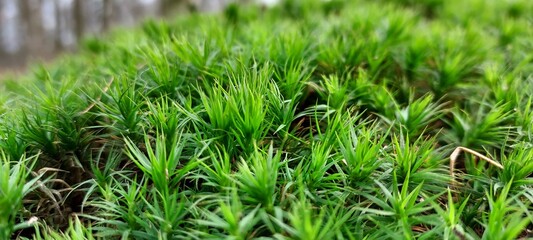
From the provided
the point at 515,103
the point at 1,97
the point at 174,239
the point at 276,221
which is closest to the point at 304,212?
the point at 276,221

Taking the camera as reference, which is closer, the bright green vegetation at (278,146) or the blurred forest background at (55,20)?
the bright green vegetation at (278,146)

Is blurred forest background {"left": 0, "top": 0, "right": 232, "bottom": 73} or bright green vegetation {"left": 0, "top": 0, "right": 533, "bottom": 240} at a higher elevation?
bright green vegetation {"left": 0, "top": 0, "right": 533, "bottom": 240}

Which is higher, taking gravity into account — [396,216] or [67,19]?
[396,216]

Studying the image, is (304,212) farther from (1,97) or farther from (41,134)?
(1,97)

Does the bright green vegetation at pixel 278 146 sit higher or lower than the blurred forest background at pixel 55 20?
higher

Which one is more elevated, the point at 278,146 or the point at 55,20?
the point at 278,146
